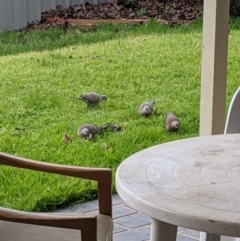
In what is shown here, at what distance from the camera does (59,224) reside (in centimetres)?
172

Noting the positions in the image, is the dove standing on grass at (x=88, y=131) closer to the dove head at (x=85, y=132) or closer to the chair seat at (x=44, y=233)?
the dove head at (x=85, y=132)

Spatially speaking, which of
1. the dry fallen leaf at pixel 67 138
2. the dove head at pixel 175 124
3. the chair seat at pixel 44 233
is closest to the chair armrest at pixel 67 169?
the chair seat at pixel 44 233

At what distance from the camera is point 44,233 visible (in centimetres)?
204

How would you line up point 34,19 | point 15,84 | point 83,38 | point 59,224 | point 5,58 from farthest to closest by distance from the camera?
1. point 34,19
2. point 83,38
3. point 5,58
4. point 15,84
5. point 59,224

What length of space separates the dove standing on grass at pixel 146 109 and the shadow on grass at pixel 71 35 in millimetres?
1939

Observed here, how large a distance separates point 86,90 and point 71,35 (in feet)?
5.66

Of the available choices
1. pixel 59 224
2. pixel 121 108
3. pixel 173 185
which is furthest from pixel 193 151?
pixel 121 108

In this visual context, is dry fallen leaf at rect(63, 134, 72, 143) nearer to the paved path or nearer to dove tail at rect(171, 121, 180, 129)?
dove tail at rect(171, 121, 180, 129)

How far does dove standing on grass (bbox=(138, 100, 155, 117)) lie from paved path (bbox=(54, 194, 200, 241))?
5.07 ft

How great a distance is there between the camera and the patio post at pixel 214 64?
309cm

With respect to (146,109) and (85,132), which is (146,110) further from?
(85,132)

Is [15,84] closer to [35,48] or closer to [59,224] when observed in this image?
[35,48]

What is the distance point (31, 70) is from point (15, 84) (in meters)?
0.36

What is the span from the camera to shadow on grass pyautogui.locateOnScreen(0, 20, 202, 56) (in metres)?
6.71
